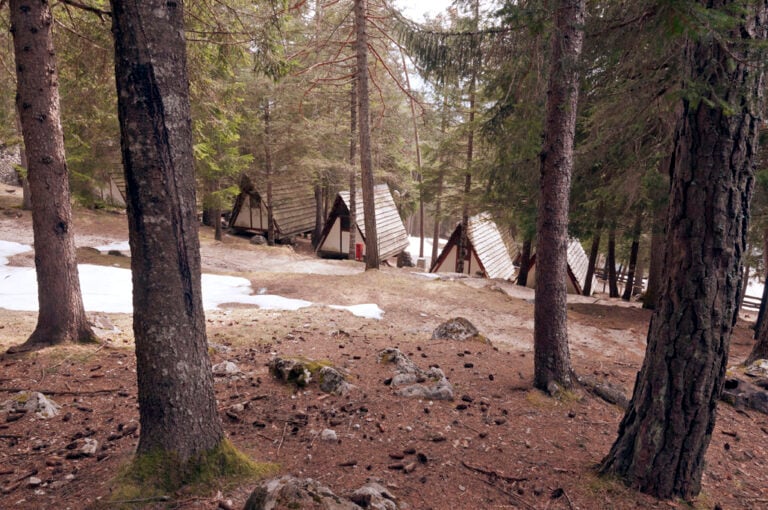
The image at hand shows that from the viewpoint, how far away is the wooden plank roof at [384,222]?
22.1 meters

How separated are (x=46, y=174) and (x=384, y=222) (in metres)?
19.6

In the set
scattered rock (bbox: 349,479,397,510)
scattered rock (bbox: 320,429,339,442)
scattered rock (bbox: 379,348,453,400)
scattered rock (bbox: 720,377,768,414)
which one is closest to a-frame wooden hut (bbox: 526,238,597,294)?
scattered rock (bbox: 720,377,768,414)

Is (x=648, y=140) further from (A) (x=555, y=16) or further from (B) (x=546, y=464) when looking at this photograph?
(B) (x=546, y=464)

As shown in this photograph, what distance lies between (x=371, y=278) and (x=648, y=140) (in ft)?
26.2

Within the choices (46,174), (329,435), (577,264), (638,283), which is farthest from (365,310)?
(638,283)

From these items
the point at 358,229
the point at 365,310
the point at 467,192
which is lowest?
the point at 365,310

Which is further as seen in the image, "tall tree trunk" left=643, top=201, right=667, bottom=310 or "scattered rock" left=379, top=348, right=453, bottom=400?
"tall tree trunk" left=643, top=201, right=667, bottom=310

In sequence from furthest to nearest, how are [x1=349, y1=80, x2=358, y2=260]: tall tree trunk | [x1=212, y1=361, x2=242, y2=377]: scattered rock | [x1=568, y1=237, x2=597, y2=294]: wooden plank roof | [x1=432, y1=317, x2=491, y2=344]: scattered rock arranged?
[x1=568, y1=237, x2=597, y2=294]: wooden plank roof < [x1=349, y1=80, x2=358, y2=260]: tall tree trunk < [x1=432, y1=317, x2=491, y2=344]: scattered rock < [x1=212, y1=361, x2=242, y2=377]: scattered rock

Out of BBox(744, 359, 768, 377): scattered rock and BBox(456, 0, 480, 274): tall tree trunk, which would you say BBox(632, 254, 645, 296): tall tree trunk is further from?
BBox(744, 359, 768, 377): scattered rock

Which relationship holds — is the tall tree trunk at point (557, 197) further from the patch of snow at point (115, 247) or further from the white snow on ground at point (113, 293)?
the patch of snow at point (115, 247)

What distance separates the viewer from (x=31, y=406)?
3627mm

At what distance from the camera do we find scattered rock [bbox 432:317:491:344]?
23.3ft

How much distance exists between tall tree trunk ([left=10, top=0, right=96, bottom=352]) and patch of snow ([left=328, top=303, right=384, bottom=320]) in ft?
16.8

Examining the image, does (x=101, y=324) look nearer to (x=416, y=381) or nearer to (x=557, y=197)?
(x=416, y=381)
